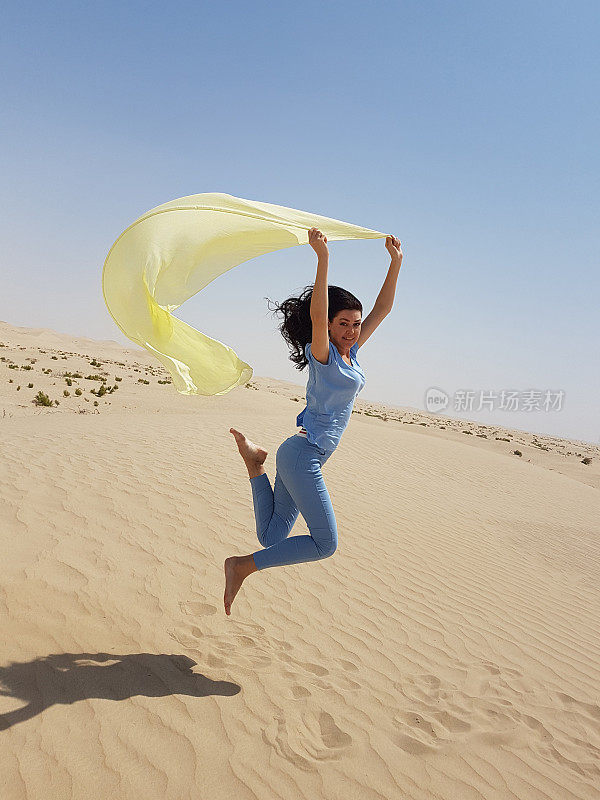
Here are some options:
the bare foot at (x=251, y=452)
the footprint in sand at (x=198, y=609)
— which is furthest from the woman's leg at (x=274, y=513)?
the footprint in sand at (x=198, y=609)

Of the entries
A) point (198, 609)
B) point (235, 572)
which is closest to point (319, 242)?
point (235, 572)

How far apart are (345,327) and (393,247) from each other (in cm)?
87

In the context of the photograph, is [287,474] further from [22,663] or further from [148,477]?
[148,477]

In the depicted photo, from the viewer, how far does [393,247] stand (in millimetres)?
3789

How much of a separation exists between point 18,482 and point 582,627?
704cm

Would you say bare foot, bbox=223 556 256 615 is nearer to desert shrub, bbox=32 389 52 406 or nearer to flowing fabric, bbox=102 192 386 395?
flowing fabric, bbox=102 192 386 395

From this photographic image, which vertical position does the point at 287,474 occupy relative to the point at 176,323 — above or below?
below

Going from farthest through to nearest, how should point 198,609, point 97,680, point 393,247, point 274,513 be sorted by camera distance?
point 198,609 < point 393,247 < point 274,513 < point 97,680

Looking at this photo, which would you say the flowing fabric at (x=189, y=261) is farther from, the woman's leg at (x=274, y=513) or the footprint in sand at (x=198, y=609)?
the footprint in sand at (x=198, y=609)

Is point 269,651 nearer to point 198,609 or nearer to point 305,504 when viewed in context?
point 198,609

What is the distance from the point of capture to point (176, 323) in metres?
3.84

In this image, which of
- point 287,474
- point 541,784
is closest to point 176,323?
point 287,474

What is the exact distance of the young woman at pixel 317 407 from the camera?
3.08m

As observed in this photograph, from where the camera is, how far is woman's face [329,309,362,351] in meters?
3.29
